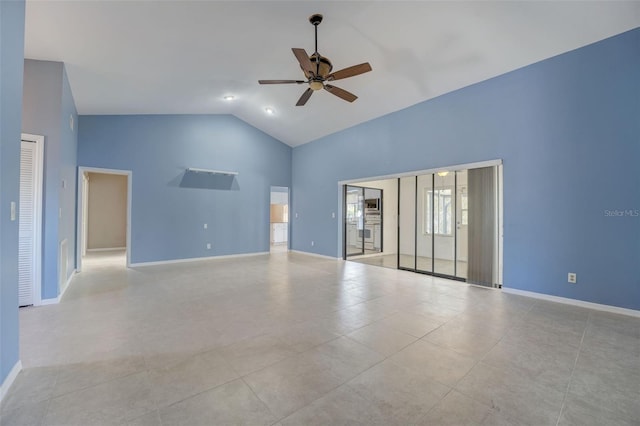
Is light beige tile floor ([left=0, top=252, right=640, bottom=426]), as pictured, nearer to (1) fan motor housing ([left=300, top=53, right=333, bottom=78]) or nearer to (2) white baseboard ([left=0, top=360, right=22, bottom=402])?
(2) white baseboard ([left=0, top=360, right=22, bottom=402])

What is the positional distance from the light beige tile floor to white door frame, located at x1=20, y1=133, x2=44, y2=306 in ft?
0.82

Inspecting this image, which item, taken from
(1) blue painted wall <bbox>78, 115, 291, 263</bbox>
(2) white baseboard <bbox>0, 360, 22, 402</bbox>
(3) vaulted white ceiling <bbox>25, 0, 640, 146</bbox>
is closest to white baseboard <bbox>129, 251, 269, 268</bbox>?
(1) blue painted wall <bbox>78, 115, 291, 263</bbox>

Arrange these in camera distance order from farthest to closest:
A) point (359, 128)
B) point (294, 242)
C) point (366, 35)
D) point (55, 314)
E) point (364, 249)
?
point (294, 242), point (364, 249), point (359, 128), point (366, 35), point (55, 314)

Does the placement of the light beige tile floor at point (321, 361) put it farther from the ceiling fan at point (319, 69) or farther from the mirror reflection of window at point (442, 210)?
the ceiling fan at point (319, 69)

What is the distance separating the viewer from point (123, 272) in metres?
5.77

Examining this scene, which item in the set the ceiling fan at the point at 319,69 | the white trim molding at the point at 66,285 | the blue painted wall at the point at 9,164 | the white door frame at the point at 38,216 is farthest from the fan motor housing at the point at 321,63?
the white trim molding at the point at 66,285

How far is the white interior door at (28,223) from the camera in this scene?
3525 millimetres

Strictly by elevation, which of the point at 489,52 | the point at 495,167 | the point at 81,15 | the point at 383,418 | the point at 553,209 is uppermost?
the point at 489,52

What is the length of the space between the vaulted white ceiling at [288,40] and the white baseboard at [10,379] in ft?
10.9

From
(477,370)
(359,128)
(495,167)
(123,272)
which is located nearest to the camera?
(477,370)

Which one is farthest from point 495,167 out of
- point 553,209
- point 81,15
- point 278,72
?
point 81,15

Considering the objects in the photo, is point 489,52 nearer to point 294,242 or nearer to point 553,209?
point 553,209

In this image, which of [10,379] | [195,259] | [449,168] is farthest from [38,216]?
[449,168]

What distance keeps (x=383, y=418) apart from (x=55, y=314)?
393cm
